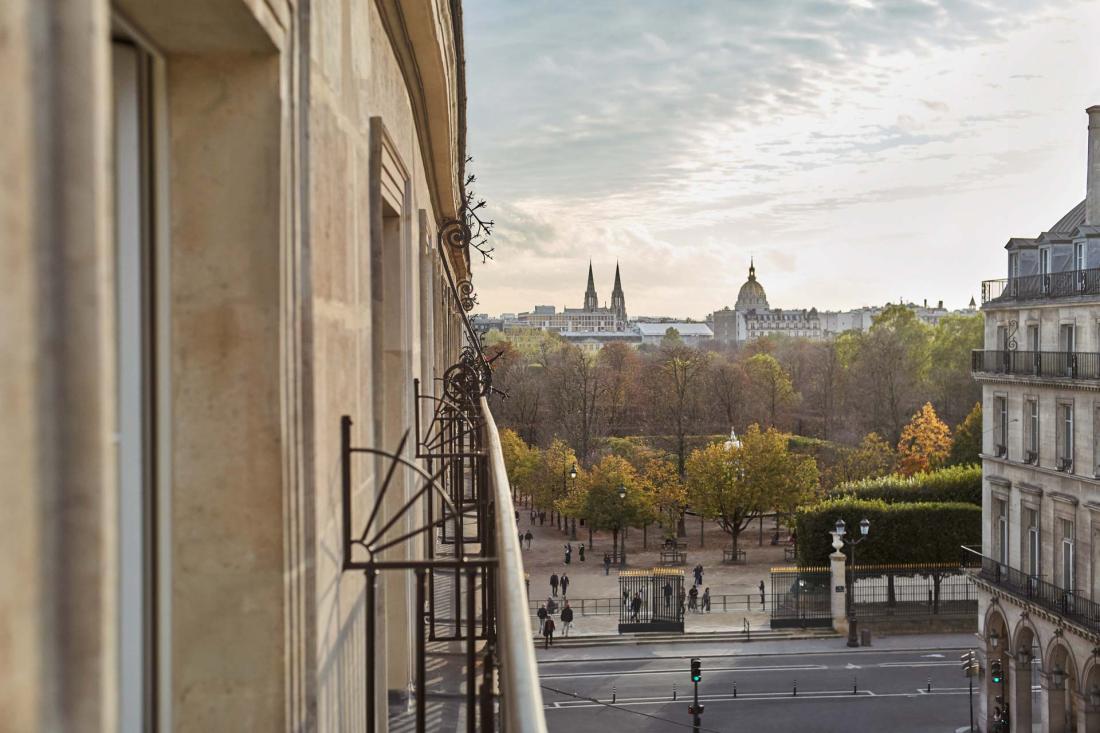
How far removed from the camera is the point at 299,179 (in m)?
2.49

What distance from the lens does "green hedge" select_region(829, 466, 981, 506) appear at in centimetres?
3872

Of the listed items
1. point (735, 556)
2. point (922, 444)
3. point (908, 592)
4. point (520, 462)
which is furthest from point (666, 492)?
point (922, 444)

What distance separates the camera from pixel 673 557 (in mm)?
43562

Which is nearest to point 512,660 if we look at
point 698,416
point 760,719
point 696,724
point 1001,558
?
point 696,724

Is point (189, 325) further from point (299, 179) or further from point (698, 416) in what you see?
point (698, 416)

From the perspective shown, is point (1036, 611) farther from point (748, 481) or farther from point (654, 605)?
point (748, 481)

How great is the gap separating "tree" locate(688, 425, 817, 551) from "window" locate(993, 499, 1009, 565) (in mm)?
15981

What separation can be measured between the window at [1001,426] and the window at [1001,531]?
55.6 inches

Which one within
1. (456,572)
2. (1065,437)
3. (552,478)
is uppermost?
(456,572)

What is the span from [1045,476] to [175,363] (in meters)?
27.5

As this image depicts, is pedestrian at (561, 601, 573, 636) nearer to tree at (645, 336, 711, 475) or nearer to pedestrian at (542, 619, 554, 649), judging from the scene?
pedestrian at (542, 619, 554, 649)

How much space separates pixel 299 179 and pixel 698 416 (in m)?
63.7

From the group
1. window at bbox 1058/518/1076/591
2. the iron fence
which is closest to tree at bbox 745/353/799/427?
the iron fence

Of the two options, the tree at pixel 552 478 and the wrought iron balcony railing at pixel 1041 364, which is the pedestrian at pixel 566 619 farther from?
the wrought iron balcony railing at pixel 1041 364
